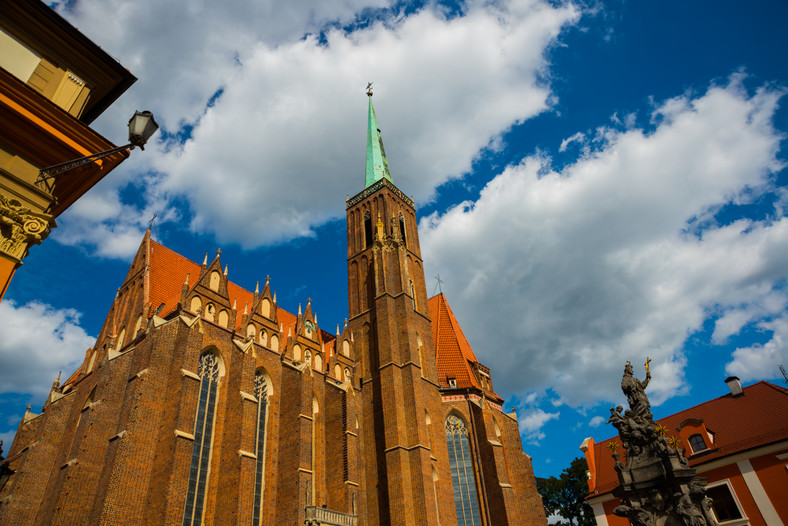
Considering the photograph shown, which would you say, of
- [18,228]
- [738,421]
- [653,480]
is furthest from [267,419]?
[738,421]

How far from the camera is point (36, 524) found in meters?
18.3

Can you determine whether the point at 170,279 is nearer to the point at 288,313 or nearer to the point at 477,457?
the point at 288,313

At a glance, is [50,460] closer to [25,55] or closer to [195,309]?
[195,309]

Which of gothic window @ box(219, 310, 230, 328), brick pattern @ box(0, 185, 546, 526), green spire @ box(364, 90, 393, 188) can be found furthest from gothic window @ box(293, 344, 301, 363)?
green spire @ box(364, 90, 393, 188)

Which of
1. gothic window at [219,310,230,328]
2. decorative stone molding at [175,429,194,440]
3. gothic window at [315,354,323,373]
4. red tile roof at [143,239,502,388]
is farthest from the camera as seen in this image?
gothic window at [315,354,323,373]

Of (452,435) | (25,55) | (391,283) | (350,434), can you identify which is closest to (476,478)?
(452,435)

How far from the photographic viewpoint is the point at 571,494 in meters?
37.5

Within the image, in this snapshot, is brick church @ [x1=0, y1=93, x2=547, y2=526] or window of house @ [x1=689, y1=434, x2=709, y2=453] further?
window of house @ [x1=689, y1=434, x2=709, y2=453]

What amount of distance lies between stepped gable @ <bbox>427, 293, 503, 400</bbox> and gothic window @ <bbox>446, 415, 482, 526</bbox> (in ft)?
8.30

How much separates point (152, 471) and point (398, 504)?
11.0 m

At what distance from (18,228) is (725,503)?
78.1 ft

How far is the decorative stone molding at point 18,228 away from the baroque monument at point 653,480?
1096 centimetres

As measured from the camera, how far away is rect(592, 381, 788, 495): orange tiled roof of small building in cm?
1922

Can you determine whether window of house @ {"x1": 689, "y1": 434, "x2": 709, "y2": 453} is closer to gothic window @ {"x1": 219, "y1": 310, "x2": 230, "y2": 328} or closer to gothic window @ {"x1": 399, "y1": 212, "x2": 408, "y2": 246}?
gothic window @ {"x1": 399, "y1": 212, "x2": 408, "y2": 246}
